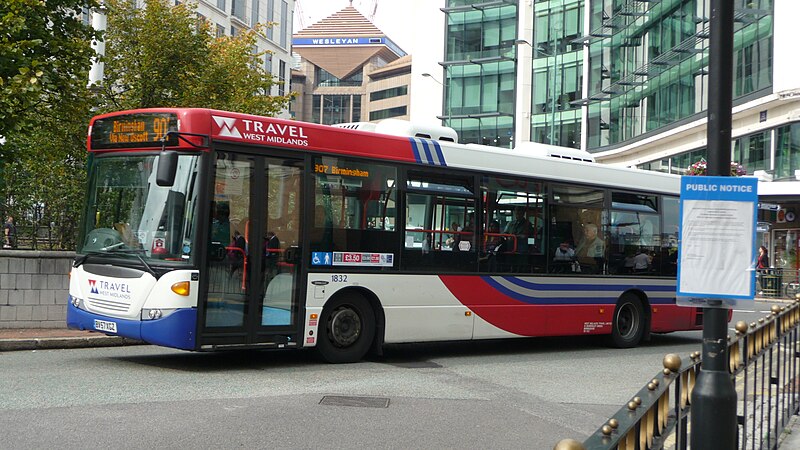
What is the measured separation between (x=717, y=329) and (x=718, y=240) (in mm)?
502

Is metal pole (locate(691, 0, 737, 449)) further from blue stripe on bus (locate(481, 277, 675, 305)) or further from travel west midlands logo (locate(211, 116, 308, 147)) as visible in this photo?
blue stripe on bus (locate(481, 277, 675, 305))

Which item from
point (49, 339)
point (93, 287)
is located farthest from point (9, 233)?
point (93, 287)

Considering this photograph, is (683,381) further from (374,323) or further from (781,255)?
(781,255)

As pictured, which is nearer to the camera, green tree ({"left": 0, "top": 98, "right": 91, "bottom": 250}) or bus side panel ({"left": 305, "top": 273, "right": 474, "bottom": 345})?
bus side panel ({"left": 305, "top": 273, "right": 474, "bottom": 345})

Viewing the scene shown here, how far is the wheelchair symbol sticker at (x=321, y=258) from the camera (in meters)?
10.7

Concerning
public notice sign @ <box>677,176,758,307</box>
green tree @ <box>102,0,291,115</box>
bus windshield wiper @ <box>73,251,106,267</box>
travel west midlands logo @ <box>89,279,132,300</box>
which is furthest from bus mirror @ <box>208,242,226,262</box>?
green tree @ <box>102,0,291,115</box>

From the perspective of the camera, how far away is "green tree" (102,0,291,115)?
59.0 feet

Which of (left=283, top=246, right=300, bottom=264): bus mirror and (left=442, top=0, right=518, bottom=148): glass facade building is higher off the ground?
(left=442, top=0, right=518, bottom=148): glass facade building

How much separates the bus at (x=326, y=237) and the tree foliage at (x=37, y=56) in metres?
2.12

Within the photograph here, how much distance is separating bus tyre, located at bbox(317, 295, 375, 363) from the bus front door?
55 cm

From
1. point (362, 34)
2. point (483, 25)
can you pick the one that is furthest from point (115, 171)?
point (362, 34)

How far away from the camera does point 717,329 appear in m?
4.87

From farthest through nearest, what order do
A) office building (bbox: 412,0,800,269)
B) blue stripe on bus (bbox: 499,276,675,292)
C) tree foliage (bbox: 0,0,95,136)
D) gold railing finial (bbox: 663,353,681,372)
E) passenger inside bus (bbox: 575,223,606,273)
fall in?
office building (bbox: 412,0,800,269) < passenger inside bus (bbox: 575,223,606,273) < blue stripe on bus (bbox: 499,276,675,292) < tree foliage (bbox: 0,0,95,136) < gold railing finial (bbox: 663,353,681,372)

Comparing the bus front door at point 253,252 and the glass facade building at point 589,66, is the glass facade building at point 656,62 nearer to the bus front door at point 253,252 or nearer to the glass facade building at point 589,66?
the glass facade building at point 589,66
